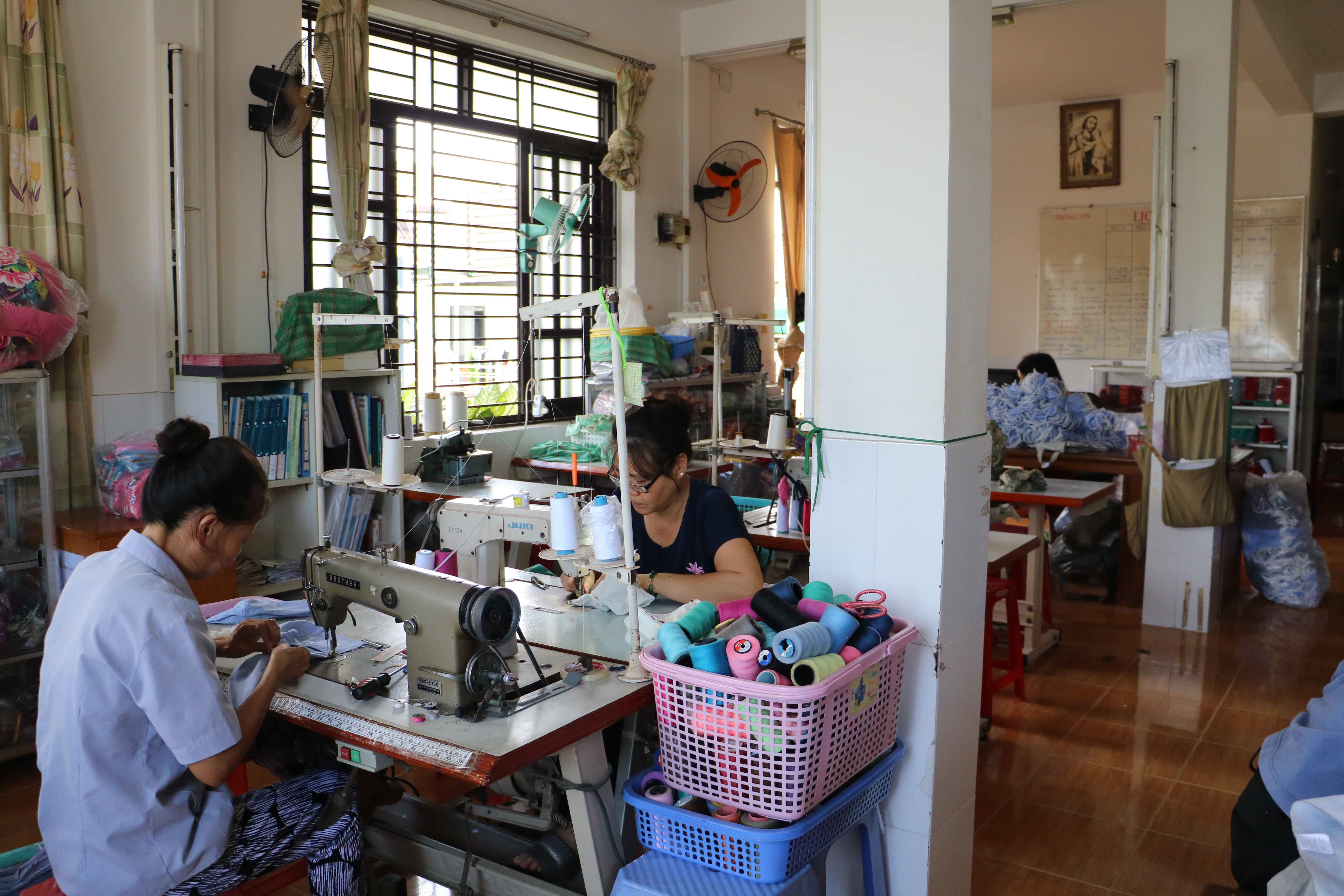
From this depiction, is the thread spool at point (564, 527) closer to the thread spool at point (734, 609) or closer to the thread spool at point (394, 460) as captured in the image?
the thread spool at point (734, 609)

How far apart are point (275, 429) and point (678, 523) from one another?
1815mm

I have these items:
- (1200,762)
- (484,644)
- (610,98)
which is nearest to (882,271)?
(484,644)

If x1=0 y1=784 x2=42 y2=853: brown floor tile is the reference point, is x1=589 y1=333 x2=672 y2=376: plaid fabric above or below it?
above

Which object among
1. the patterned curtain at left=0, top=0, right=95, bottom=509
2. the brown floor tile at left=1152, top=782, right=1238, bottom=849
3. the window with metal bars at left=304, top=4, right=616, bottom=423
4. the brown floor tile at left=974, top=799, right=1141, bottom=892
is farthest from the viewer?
the window with metal bars at left=304, top=4, right=616, bottom=423

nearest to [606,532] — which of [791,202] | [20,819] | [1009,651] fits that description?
[20,819]

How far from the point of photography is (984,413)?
2.17 m

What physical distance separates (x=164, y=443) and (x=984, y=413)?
1.58 metres

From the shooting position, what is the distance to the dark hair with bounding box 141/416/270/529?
1724 mm

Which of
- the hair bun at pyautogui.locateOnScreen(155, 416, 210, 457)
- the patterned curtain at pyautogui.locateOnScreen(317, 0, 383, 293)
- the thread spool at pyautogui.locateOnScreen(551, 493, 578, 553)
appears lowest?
the thread spool at pyautogui.locateOnScreen(551, 493, 578, 553)

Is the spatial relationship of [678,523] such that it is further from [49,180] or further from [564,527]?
[49,180]

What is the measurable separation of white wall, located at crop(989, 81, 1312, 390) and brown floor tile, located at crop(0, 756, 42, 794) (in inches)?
259

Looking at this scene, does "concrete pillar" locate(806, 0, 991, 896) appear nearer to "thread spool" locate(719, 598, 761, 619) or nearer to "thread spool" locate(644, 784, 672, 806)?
"thread spool" locate(719, 598, 761, 619)

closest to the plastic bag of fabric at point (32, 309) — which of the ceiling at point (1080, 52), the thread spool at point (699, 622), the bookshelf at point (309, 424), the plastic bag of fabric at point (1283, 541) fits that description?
the bookshelf at point (309, 424)

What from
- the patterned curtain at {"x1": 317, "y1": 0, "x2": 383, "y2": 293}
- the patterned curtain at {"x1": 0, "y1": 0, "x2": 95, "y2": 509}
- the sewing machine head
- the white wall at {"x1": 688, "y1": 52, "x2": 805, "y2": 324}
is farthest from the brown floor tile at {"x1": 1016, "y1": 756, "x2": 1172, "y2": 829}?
the white wall at {"x1": 688, "y1": 52, "x2": 805, "y2": 324}
